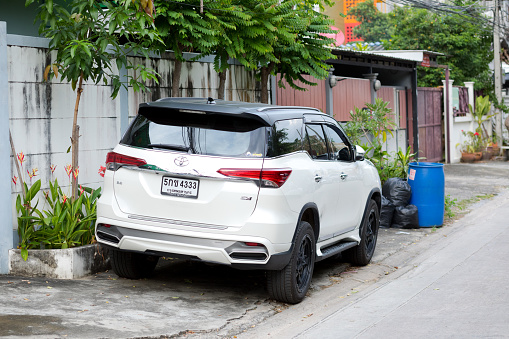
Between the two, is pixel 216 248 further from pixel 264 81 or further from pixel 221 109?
pixel 264 81

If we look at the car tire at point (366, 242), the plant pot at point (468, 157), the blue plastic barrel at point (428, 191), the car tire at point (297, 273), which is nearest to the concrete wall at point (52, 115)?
the car tire at point (297, 273)

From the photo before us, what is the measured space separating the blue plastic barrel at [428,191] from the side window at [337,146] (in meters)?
3.62

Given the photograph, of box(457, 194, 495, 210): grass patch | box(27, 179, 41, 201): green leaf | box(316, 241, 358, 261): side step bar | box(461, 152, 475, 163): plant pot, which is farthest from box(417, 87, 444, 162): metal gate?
box(27, 179, 41, 201): green leaf

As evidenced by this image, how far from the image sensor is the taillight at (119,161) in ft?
22.5

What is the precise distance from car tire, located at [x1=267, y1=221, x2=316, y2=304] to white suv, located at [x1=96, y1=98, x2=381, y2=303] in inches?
0.4

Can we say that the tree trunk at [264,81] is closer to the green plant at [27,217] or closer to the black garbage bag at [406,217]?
the black garbage bag at [406,217]

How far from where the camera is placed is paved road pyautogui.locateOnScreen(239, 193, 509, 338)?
6184 mm

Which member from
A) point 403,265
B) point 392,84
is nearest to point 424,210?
point 403,265

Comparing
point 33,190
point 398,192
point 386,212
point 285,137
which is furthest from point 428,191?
point 33,190

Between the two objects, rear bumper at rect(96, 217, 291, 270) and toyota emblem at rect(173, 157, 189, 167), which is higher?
toyota emblem at rect(173, 157, 189, 167)

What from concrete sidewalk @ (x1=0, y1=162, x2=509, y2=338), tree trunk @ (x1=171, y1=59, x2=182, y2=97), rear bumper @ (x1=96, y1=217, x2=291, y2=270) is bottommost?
concrete sidewalk @ (x1=0, y1=162, x2=509, y2=338)

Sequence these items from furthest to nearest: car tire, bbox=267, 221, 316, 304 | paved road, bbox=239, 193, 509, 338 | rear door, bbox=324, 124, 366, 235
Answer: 1. rear door, bbox=324, 124, 366, 235
2. car tire, bbox=267, 221, 316, 304
3. paved road, bbox=239, 193, 509, 338

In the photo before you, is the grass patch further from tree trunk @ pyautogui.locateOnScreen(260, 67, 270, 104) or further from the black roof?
the black roof

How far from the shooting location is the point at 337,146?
8.53 m
